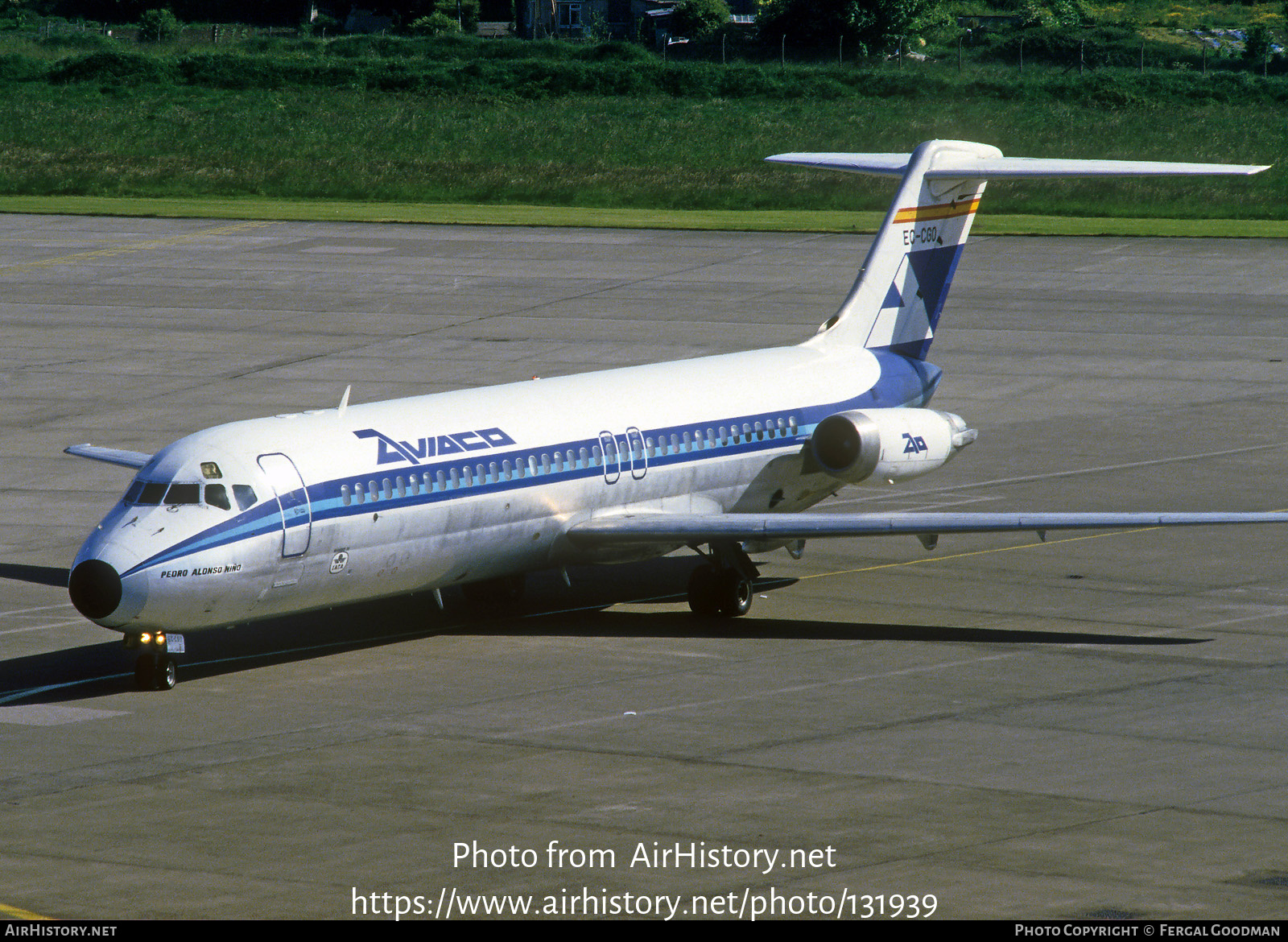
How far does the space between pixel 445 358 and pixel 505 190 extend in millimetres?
33562

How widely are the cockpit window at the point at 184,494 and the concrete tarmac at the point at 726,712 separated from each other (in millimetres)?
2234

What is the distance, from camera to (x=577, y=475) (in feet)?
84.3

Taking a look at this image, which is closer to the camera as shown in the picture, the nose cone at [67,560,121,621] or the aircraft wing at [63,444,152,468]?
the nose cone at [67,560,121,621]

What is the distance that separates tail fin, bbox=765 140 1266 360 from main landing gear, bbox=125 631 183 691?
12059 mm

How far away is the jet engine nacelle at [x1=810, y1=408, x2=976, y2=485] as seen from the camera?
90.1 ft

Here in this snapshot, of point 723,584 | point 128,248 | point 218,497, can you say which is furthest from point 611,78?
point 218,497

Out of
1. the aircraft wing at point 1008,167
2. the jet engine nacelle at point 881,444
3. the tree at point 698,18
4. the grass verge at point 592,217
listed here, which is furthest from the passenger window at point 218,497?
the tree at point 698,18

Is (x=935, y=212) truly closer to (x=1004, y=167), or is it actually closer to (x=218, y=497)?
(x=1004, y=167)

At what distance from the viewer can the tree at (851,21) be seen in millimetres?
112938

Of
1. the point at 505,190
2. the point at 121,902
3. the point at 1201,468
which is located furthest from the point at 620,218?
the point at 121,902

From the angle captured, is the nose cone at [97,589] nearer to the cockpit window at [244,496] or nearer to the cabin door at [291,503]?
the cockpit window at [244,496]

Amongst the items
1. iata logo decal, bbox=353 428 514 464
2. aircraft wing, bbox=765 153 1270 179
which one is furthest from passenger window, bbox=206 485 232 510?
aircraft wing, bbox=765 153 1270 179

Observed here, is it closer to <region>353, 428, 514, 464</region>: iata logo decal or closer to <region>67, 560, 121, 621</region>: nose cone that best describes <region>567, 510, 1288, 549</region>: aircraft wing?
<region>353, 428, 514, 464</region>: iata logo decal

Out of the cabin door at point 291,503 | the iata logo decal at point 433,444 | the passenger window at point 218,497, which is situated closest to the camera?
the passenger window at point 218,497
